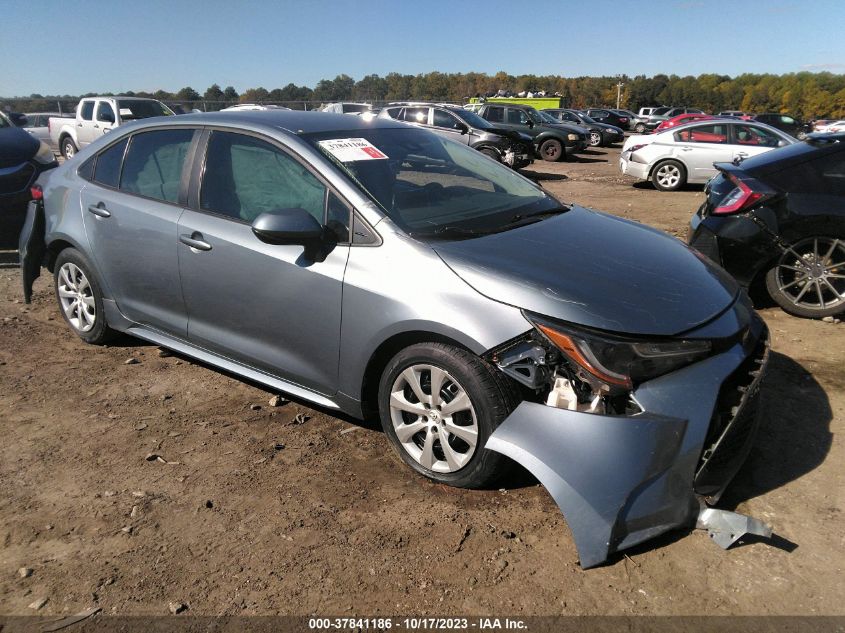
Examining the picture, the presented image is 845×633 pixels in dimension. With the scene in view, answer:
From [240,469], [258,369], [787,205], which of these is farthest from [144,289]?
[787,205]

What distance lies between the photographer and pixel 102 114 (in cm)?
1747

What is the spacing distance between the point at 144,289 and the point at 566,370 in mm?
2871

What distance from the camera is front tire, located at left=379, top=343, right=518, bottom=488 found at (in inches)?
108

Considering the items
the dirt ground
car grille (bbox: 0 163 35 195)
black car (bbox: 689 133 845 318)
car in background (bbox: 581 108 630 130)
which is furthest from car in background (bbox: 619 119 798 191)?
car in background (bbox: 581 108 630 130)

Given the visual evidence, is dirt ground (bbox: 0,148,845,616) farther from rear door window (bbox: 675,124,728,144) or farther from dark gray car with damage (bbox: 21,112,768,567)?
rear door window (bbox: 675,124,728,144)

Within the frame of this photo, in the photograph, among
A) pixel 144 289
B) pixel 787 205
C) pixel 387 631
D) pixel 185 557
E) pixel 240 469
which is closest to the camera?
pixel 387 631

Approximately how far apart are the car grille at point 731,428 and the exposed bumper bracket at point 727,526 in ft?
0.28

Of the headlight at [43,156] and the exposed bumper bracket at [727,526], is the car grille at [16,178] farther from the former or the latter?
the exposed bumper bracket at [727,526]

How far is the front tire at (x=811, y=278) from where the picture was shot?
16.5 ft

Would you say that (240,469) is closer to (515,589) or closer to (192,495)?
(192,495)

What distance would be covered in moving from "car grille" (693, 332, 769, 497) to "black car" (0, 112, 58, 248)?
797 cm

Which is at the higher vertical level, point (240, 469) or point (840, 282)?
point (840, 282)

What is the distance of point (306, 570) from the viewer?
2.57m

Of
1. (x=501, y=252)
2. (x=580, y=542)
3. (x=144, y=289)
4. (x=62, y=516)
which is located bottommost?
(x=62, y=516)
